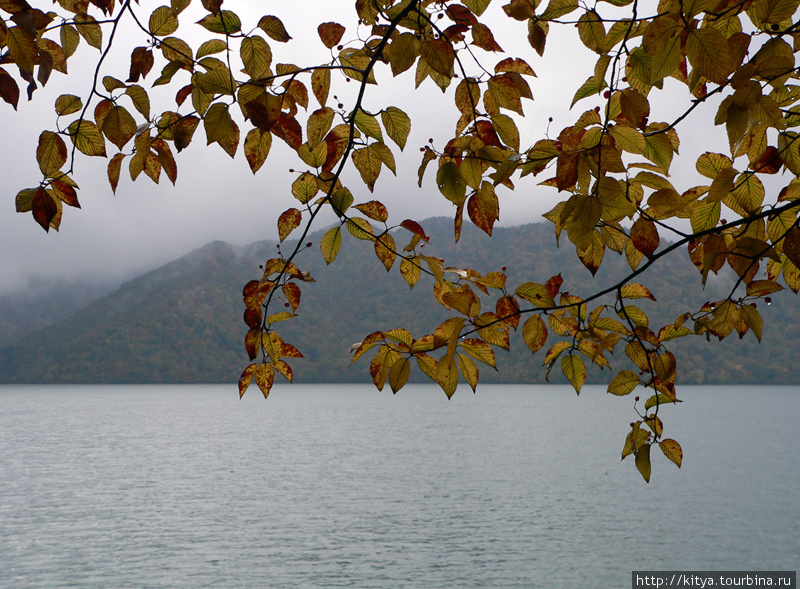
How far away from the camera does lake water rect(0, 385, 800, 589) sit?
128ft

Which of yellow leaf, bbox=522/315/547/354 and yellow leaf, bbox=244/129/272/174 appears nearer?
yellow leaf, bbox=244/129/272/174

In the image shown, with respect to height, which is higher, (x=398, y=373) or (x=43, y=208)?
(x=43, y=208)

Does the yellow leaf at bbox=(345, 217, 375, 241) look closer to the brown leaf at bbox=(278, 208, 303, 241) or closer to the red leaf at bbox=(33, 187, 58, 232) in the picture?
the brown leaf at bbox=(278, 208, 303, 241)

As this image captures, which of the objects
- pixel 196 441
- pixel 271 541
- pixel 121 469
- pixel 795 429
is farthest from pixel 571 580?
pixel 795 429

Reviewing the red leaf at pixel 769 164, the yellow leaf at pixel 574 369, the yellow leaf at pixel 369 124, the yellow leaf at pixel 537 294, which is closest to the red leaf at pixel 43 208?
the yellow leaf at pixel 369 124

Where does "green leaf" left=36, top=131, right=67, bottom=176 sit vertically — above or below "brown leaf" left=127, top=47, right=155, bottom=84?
below

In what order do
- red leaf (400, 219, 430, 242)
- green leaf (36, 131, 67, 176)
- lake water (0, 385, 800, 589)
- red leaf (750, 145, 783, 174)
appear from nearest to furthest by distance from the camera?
red leaf (400, 219, 430, 242)
green leaf (36, 131, 67, 176)
red leaf (750, 145, 783, 174)
lake water (0, 385, 800, 589)

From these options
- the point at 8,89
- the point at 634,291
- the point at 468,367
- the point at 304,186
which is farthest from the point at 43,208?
the point at 634,291

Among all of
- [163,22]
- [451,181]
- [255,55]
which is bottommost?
[451,181]

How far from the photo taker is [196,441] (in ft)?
346

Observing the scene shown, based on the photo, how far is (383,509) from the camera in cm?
5441

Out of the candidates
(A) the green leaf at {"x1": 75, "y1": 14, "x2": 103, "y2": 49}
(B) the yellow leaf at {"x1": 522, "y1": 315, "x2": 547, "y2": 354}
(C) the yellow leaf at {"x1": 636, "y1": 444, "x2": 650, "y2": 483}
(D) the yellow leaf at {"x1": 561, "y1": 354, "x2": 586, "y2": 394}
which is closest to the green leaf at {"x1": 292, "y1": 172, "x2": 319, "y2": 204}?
(B) the yellow leaf at {"x1": 522, "y1": 315, "x2": 547, "y2": 354}

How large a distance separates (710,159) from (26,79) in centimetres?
213

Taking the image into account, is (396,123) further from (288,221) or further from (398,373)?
(398,373)
